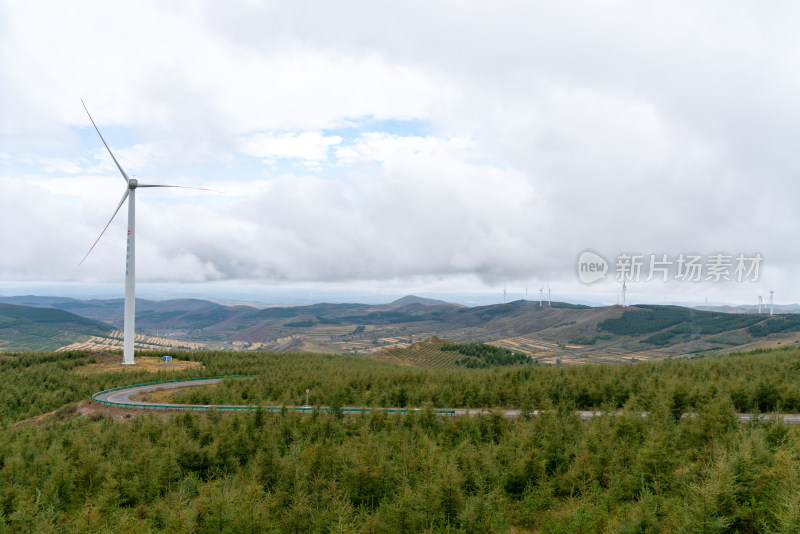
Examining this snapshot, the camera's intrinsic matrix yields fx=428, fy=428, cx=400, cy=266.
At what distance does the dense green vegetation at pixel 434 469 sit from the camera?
23.6 metres

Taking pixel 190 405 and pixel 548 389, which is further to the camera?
pixel 190 405

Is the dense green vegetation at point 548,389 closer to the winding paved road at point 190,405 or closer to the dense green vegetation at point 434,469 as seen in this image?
the dense green vegetation at point 434,469

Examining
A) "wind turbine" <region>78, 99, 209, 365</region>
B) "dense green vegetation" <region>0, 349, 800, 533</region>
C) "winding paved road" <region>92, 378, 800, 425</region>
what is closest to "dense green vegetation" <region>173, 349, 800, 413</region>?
"dense green vegetation" <region>0, 349, 800, 533</region>

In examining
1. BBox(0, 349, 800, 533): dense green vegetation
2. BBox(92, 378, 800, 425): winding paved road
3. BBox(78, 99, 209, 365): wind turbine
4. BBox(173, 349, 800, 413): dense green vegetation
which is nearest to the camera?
BBox(0, 349, 800, 533): dense green vegetation

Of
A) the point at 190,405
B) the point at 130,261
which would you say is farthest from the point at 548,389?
the point at 130,261

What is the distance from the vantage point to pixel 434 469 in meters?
32.8

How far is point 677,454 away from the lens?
32188mm

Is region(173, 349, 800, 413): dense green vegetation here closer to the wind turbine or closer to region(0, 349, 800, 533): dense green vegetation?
region(0, 349, 800, 533): dense green vegetation

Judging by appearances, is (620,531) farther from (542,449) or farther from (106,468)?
(106,468)

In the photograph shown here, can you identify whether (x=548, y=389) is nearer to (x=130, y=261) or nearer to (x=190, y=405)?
(x=190, y=405)

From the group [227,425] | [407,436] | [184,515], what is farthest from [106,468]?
[407,436]

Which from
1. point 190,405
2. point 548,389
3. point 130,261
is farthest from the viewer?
point 130,261

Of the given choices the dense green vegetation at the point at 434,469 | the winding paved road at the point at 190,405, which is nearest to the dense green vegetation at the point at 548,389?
the dense green vegetation at the point at 434,469

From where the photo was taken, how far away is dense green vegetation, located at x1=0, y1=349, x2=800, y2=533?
2356cm
